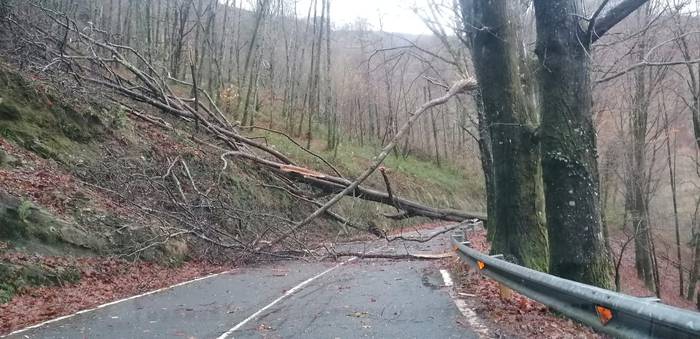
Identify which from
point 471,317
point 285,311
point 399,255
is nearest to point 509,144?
point 471,317

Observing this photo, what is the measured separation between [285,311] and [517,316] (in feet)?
10.7

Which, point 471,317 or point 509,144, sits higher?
point 509,144

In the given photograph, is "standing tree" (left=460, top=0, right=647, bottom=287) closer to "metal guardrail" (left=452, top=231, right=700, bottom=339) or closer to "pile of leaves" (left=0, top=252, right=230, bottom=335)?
"metal guardrail" (left=452, top=231, right=700, bottom=339)

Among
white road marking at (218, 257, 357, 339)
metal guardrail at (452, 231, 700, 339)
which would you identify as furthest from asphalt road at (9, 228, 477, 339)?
metal guardrail at (452, 231, 700, 339)

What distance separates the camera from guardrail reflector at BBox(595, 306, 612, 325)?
13.8 ft

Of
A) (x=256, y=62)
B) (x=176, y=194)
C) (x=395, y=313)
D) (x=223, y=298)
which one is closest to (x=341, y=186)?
(x=176, y=194)

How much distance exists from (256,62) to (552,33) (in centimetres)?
3060

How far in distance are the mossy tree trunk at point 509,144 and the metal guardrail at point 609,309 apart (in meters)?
2.67

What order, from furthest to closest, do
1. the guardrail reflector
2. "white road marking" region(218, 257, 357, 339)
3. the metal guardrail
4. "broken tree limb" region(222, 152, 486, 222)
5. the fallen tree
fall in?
"broken tree limb" region(222, 152, 486, 222), the fallen tree, "white road marking" region(218, 257, 357, 339), the guardrail reflector, the metal guardrail

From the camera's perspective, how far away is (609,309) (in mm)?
4176

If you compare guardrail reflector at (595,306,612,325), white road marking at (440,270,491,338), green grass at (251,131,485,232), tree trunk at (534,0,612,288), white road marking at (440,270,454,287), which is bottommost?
green grass at (251,131,485,232)

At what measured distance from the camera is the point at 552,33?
23.5 feet

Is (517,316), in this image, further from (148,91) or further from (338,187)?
(148,91)

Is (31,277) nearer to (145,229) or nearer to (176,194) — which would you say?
(145,229)
